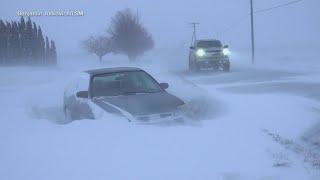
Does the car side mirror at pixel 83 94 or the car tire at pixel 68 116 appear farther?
the car tire at pixel 68 116

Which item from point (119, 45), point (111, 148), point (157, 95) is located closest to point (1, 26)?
point (119, 45)

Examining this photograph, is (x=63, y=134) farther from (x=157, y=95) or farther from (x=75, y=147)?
(x=157, y=95)

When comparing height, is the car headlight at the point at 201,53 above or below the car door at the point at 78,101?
above

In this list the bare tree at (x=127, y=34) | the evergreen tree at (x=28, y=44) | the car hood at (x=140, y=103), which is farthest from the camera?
the bare tree at (x=127, y=34)

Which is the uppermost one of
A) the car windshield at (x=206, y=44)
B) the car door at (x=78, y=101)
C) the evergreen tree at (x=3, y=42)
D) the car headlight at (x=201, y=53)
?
the evergreen tree at (x=3, y=42)

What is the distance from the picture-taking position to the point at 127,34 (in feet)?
218

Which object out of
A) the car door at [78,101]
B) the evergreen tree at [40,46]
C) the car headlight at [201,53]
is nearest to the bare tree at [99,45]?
the evergreen tree at [40,46]

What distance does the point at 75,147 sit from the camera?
5.60 m

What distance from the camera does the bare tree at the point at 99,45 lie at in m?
75.9

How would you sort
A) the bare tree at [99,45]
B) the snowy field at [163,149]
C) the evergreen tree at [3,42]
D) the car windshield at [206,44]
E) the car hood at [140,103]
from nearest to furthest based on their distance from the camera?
the snowy field at [163,149] → the car hood at [140,103] → the car windshield at [206,44] → the evergreen tree at [3,42] → the bare tree at [99,45]

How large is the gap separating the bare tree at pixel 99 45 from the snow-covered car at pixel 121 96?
64.4 meters

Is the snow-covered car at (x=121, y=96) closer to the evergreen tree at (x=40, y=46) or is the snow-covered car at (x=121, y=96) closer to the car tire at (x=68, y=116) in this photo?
the car tire at (x=68, y=116)

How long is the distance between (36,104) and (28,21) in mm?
35378

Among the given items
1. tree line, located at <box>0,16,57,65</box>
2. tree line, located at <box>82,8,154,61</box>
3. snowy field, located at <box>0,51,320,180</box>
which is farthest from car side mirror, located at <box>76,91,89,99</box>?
tree line, located at <box>82,8,154,61</box>
